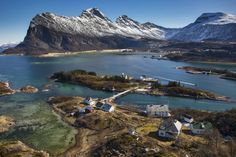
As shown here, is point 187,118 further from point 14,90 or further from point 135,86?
point 14,90

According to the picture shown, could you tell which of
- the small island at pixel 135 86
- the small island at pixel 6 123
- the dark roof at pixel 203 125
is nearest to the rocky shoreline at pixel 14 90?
the small island at pixel 135 86

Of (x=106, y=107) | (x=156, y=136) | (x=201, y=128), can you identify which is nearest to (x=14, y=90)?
(x=106, y=107)

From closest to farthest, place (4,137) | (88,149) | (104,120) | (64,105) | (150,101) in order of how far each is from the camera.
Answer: (88,149) < (4,137) < (104,120) < (64,105) < (150,101)

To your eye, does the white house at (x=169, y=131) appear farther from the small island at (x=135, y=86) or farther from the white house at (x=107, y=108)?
the small island at (x=135, y=86)

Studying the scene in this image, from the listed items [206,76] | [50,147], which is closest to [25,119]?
[50,147]

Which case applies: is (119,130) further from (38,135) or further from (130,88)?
(130,88)

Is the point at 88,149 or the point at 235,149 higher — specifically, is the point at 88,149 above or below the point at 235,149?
below

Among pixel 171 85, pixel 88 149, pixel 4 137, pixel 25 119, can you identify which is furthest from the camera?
pixel 171 85
